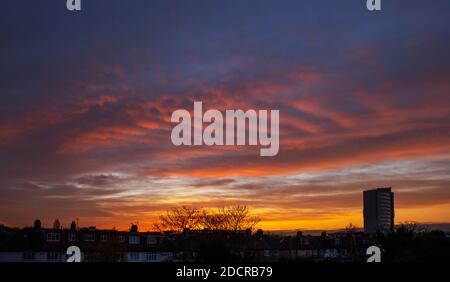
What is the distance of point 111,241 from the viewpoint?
68.1 m

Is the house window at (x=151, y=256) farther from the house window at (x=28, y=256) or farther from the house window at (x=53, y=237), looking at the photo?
the house window at (x=28, y=256)

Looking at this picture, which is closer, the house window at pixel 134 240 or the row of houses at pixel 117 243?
the row of houses at pixel 117 243

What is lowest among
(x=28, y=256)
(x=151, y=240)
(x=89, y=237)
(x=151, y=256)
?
(x=151, y=256)

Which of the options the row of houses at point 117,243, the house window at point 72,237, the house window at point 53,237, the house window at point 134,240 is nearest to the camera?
the row of houses at point 117,243

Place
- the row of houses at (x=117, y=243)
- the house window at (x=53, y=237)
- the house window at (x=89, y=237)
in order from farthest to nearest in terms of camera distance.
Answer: the house window at (x=89, y=237), the house window at (x=53, y=237), the row of houses at (x=117, y=243)

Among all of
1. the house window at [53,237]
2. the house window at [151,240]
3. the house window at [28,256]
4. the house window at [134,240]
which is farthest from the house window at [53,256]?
the house window at [151,240]

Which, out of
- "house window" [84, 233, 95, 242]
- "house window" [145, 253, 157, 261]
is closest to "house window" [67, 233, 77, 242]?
"house window" [84, 233, 95, 242]

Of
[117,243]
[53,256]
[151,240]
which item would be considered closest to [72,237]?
[53,256]

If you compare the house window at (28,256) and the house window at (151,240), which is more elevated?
the house window at (151,240)

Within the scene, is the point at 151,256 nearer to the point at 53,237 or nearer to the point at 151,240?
the point at 151,240

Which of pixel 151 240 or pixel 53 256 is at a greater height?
pixel 151 240

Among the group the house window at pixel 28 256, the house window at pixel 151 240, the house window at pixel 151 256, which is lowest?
the house window at pixel 151 256

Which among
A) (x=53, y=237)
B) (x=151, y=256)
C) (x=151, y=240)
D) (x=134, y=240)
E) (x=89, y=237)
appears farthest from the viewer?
(x=151, y=240)
